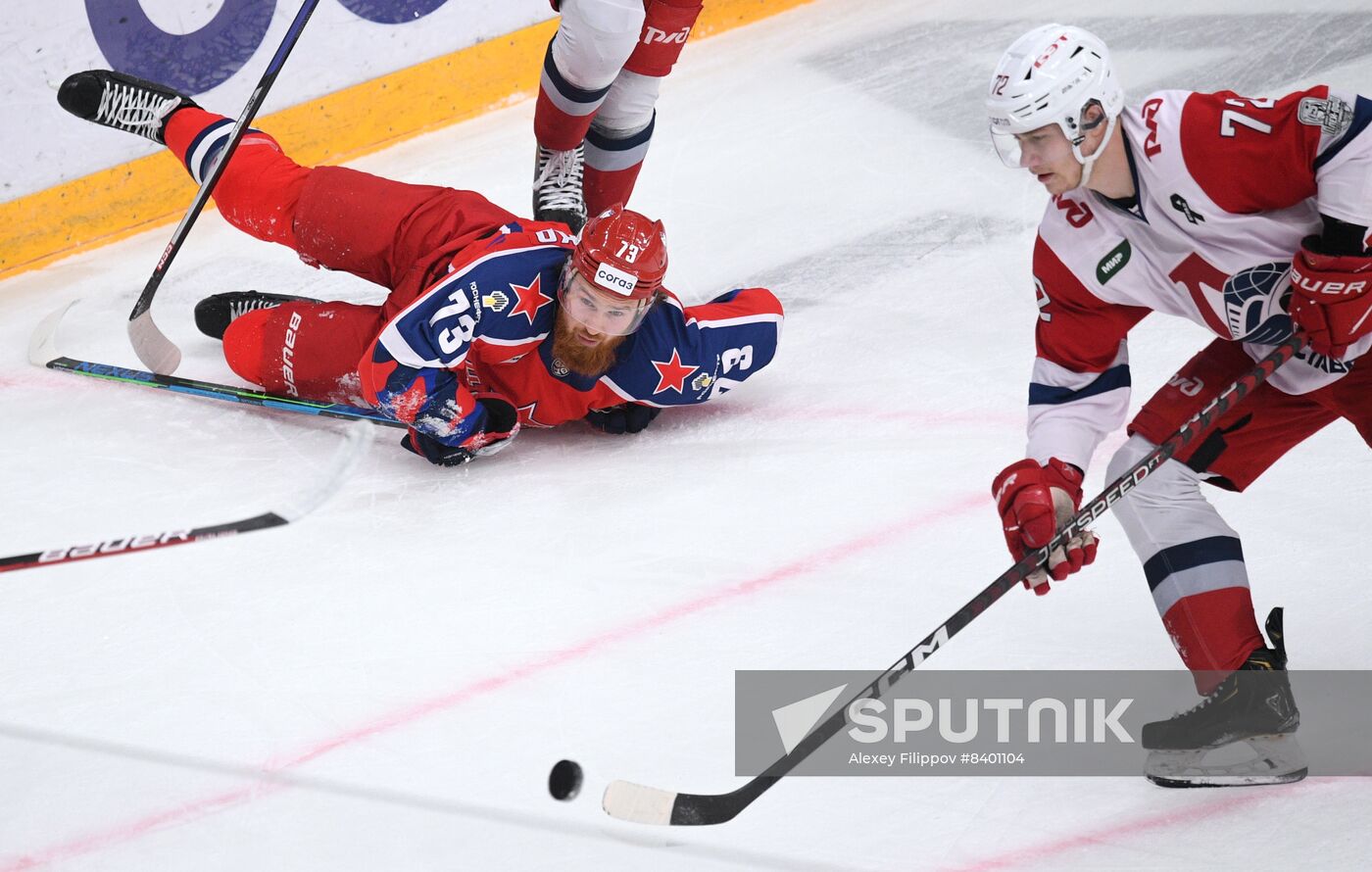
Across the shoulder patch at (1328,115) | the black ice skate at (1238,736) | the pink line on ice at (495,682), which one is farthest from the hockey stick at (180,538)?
the shoulder patch at (1328,115)

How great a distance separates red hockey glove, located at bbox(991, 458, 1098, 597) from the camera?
1880 millimetres

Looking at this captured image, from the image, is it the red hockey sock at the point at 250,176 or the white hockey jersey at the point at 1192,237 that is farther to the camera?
the red hockey sock at the point at 250,176

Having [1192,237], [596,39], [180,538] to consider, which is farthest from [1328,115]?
[596,39]

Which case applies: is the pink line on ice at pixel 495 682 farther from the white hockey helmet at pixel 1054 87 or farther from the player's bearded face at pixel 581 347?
the white hockey helmet at pixel 1054 87

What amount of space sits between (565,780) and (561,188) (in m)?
1.82

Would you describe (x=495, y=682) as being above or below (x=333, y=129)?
above

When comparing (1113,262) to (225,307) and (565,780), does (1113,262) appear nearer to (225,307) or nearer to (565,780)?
(565,780)

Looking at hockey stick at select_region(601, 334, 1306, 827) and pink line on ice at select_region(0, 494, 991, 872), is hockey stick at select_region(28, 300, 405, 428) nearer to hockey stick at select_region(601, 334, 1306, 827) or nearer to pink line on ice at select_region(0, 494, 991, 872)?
pink line on ice at select_region(0, 494, 991, 872)

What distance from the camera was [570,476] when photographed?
9.30 feet

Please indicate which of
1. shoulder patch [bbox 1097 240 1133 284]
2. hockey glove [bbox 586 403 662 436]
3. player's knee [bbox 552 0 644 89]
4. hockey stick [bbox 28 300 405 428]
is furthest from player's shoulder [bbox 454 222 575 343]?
shoulder patch [bbox 1097 240 1133 284]

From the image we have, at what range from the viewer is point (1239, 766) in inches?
76.6

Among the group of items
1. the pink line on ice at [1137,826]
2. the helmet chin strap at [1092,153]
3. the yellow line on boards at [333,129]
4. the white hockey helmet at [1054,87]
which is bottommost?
the yellow line on boards at [333,129]

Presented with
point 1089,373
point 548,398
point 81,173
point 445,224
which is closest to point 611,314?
point 548,398

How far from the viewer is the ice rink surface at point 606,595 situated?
1935mm
